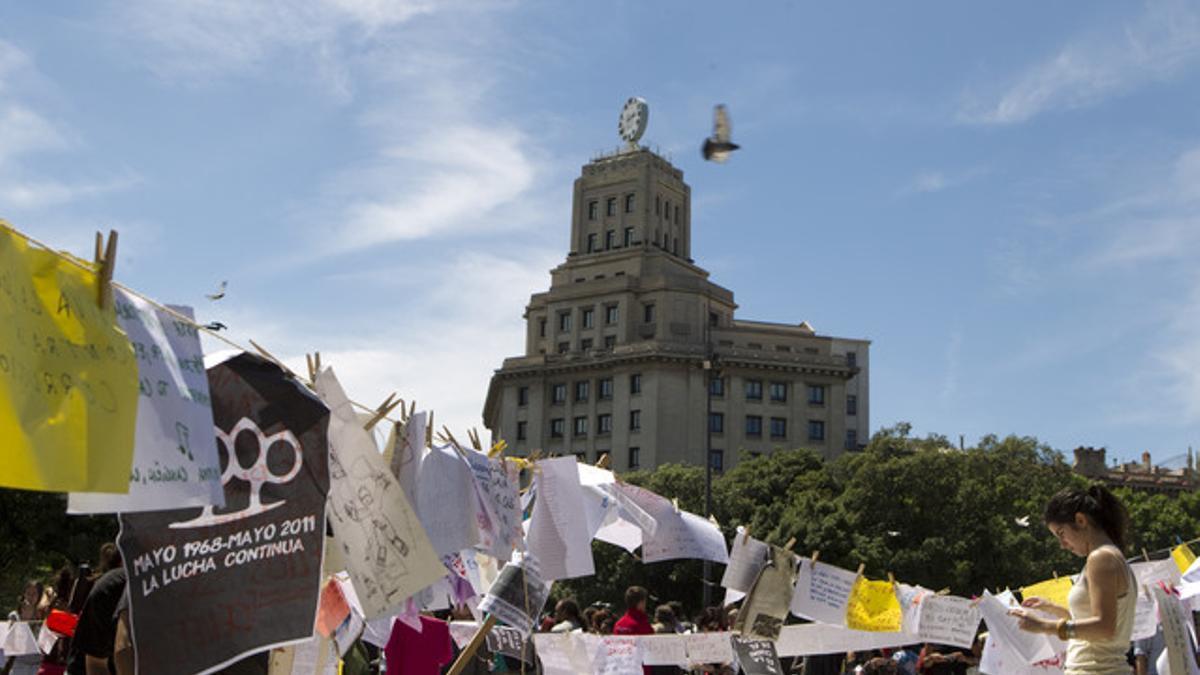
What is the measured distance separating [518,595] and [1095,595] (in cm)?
595

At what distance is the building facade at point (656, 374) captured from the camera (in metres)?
106

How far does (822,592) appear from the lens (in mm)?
14508

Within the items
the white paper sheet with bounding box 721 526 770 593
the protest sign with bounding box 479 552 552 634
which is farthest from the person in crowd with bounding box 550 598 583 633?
the protest sign with bounding box 479 552 552 634

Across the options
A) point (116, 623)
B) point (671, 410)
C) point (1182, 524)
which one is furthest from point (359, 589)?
point (671, 410)

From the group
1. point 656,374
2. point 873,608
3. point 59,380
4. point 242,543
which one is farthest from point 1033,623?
point 656,374

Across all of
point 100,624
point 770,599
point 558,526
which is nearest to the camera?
point 100,624

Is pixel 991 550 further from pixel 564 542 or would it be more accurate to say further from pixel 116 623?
pixel 116 623

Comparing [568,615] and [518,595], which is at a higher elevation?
[518,595]

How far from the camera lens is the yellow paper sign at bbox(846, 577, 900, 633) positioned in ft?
48.0

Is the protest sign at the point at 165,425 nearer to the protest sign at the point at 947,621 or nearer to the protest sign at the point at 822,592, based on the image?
the protest sign at the point at 822,592

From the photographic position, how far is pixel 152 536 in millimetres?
5793

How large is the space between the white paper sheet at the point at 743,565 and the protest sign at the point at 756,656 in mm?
505

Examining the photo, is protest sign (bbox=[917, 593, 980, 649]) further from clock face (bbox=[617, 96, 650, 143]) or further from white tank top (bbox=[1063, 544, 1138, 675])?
clock face (bbox=[617, 96, 650, 143])

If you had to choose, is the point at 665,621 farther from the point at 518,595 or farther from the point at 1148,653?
the point at 1148,653
